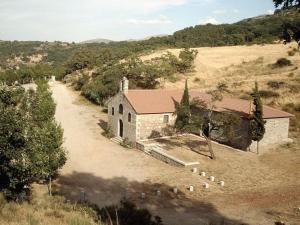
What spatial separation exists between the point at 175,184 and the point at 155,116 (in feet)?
40.3

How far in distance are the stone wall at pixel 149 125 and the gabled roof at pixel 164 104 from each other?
0.57m

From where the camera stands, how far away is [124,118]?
1561 inches

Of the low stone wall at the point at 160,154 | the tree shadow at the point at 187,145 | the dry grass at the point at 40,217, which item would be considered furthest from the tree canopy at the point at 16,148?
the tree shadow at the point at 187,145

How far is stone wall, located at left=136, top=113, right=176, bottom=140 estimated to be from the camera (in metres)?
37.8

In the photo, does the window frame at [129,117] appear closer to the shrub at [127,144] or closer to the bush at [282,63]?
the shrub at [127,144]

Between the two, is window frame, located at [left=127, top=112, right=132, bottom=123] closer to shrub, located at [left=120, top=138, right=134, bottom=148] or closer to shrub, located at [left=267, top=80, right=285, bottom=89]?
shrub, located at [left=120, top=138, right=134, bottom=148]

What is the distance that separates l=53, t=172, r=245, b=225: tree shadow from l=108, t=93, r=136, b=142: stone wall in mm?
9434

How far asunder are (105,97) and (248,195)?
39974 millimetres

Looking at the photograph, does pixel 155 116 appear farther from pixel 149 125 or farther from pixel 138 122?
pixel 138 122

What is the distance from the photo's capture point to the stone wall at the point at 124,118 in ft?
125

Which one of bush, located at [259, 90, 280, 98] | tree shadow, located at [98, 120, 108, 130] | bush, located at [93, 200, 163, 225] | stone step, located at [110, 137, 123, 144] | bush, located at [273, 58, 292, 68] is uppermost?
bush, located at [273, 58, 292, 68]

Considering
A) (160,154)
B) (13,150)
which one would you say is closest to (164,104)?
(160,154)

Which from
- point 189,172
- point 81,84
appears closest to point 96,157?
point 189,172

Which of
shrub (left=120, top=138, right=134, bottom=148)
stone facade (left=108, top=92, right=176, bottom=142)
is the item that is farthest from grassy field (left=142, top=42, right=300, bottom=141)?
shrub (left=120, top=138, right=134, bottom=148)
